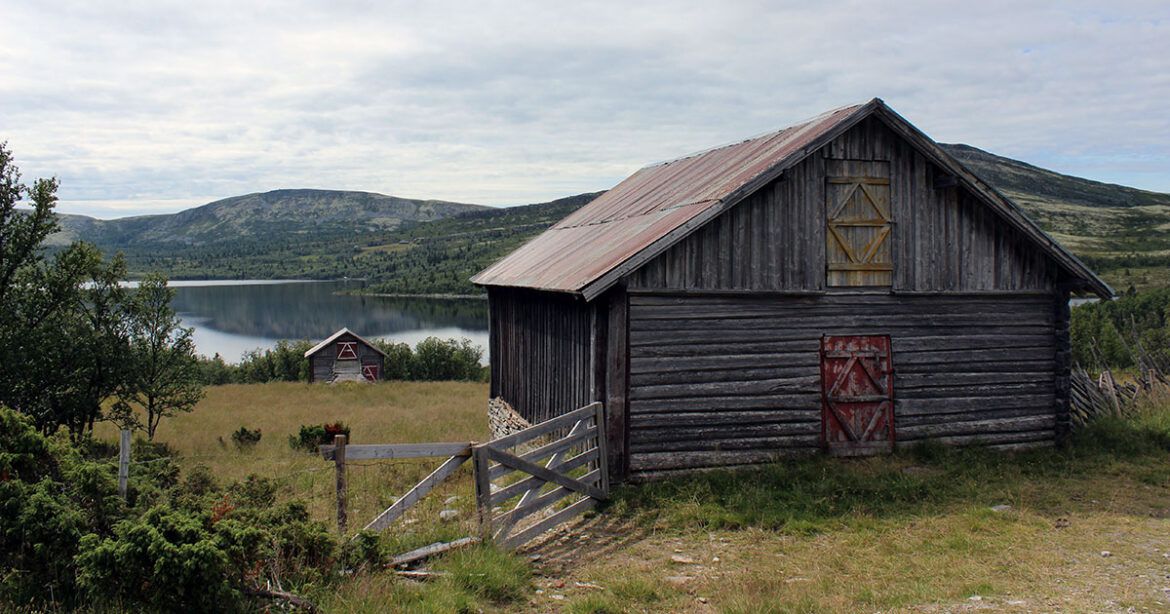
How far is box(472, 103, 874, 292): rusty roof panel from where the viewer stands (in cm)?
1191

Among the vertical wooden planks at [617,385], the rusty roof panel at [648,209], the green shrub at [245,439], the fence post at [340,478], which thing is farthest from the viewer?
the green shrub at [245,439]

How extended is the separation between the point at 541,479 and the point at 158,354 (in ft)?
62.5

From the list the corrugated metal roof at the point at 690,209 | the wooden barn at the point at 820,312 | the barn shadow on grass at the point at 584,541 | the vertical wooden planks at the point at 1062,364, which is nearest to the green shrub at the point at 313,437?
the corrugated metal roof at the point at 690,209

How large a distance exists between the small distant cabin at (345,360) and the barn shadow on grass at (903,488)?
41.4 metres

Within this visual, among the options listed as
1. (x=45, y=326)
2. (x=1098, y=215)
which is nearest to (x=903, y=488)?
(x=45, y=326)

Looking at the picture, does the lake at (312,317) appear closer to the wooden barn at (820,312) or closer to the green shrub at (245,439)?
the green shrub at (245,439)

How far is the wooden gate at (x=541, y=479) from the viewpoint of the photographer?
8695 mm

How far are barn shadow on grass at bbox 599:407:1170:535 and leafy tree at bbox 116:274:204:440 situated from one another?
18.0m

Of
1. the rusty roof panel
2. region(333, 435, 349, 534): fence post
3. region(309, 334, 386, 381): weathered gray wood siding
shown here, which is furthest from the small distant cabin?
region(333, 435, 349, 534): fence post

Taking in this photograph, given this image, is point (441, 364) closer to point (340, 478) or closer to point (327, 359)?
point (327, 359)

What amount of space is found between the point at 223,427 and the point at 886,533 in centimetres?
2440

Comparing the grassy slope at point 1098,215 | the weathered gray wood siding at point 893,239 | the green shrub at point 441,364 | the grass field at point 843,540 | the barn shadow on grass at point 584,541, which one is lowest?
the green shrub at point 441,364

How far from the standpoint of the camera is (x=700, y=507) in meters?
10.4

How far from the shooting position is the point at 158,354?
80.2ft
